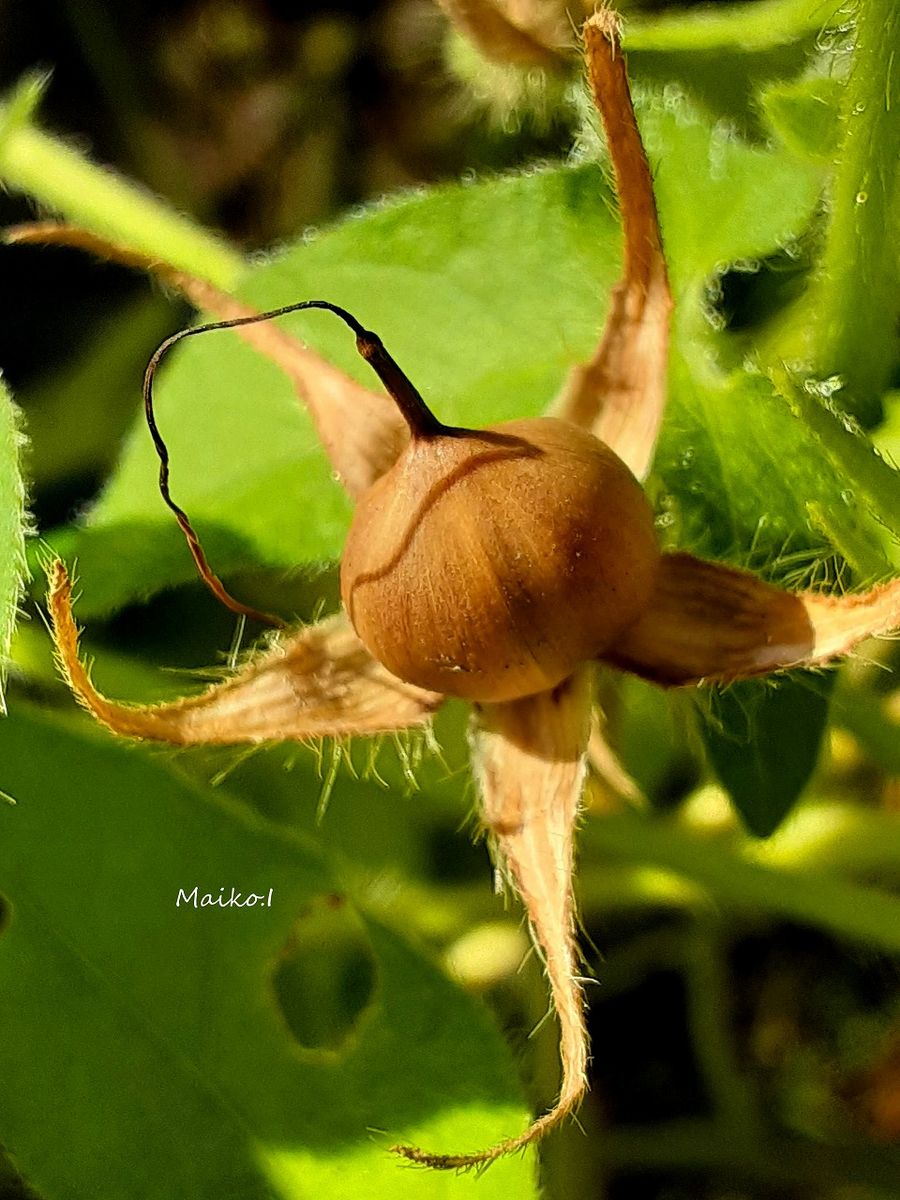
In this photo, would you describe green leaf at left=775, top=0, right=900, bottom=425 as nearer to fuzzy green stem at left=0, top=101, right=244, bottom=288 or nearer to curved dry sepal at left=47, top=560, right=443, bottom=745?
curved dry sepal at left=47, top=560, right=443, bottom=745

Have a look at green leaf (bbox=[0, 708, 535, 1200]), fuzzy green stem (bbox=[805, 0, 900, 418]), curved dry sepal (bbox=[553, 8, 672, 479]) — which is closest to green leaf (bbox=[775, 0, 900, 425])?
fuzzy green stem (bbox=[805, 0, 900, 418])

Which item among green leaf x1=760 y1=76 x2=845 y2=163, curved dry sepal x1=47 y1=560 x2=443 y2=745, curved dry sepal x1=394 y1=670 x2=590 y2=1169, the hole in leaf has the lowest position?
the hole in leaf

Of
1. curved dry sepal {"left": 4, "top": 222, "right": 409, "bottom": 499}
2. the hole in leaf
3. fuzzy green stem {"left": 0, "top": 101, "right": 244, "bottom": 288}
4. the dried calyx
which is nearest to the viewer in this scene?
the dried calyx

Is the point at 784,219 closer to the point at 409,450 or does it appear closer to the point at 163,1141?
the point at 409,450

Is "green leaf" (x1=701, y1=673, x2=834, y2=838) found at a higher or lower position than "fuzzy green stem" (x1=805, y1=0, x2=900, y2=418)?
lower

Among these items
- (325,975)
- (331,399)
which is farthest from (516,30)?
(325,975)

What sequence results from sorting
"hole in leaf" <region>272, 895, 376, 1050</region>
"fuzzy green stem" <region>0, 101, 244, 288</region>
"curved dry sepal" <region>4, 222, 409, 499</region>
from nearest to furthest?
"curved dry sepal" <region>4, 222, 409, 499</region>
"hole in leaf" <region>272, 895, 376, 1050</region>
"fuzzy green stem" <region>0, 101, 244, 288</region>

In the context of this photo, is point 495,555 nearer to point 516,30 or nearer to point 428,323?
point 428,323
